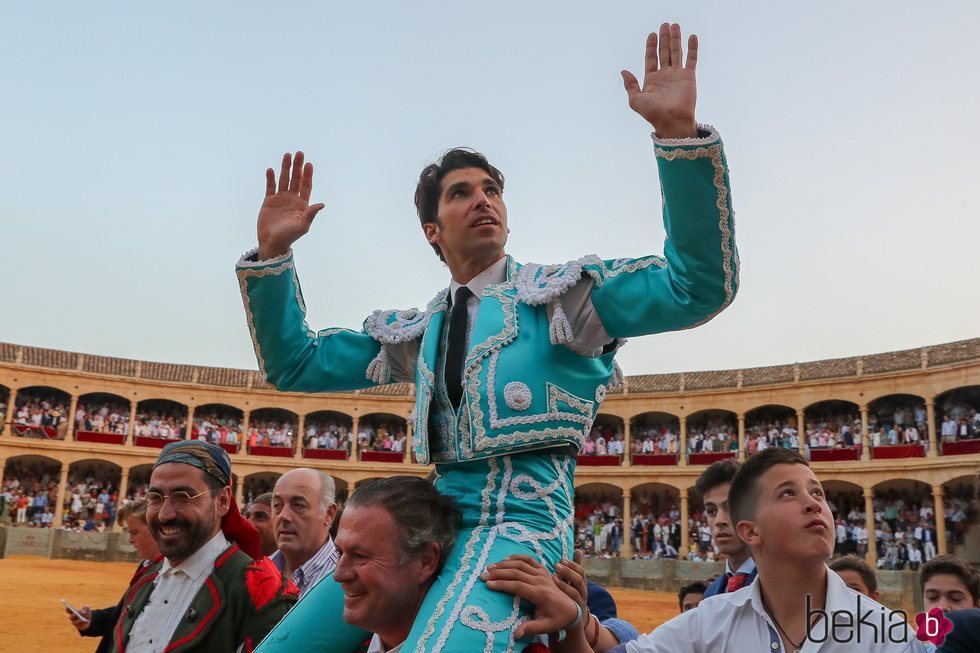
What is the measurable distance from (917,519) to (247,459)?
72.5 feet

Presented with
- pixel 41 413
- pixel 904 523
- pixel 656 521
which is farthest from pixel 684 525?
pixel 41 413

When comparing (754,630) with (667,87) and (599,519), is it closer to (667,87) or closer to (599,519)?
(667,87)

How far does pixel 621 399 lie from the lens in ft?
105

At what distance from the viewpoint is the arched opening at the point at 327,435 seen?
3238cm

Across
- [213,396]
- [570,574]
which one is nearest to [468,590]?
[570,574]

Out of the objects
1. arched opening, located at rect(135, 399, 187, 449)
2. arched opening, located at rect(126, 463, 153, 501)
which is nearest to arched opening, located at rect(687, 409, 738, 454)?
arched opening, located at rect(135, 399, 187, 449)

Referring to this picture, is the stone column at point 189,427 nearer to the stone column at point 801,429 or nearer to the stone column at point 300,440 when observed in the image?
the stone column at point 300,440

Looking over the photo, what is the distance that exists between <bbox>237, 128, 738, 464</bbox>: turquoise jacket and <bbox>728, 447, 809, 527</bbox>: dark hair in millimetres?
551

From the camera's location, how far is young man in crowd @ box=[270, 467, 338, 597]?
4332mm

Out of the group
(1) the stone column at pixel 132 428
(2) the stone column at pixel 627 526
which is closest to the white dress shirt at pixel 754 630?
(2) the stone column at pixel 627 526

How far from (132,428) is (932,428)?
2665cm

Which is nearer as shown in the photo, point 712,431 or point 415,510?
point 415,510

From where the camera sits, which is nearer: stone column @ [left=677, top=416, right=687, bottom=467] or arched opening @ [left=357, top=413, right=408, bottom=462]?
stone column @ [left=677, top=416, right=687, bottom=467]

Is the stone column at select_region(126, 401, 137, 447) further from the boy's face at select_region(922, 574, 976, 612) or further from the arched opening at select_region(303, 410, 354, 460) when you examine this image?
the boy's face at select_region(922, 574, 976, 612)
